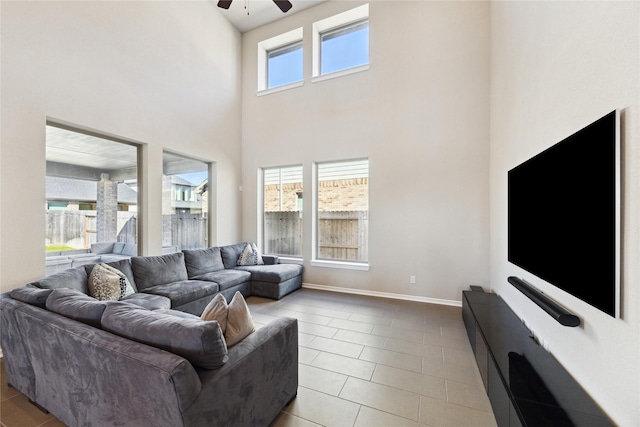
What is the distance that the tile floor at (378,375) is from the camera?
1689 mm

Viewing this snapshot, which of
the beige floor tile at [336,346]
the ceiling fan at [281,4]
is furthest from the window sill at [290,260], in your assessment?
the ceiling fan at [281,4]

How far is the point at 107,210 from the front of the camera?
3.57 meters

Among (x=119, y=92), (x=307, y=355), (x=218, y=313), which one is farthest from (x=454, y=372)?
(x=119, y=92)

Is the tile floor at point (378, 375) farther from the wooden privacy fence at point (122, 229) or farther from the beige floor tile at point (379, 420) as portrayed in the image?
the wooden privacy fence at point (122, 229)

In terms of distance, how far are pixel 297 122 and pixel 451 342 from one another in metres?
4.32

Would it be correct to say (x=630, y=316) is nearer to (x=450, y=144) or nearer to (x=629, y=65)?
(x=629, y=65)

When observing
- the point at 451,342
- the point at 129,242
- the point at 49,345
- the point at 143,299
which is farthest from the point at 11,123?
the point at 451,342

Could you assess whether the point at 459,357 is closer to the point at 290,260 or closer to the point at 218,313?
the point at 218,313

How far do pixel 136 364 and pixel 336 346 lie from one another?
74.7 inches

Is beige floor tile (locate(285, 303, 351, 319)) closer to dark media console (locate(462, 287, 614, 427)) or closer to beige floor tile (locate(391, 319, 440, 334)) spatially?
beige floor tile (locate(391, 319, 440, 334))

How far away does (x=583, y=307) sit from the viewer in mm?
1429

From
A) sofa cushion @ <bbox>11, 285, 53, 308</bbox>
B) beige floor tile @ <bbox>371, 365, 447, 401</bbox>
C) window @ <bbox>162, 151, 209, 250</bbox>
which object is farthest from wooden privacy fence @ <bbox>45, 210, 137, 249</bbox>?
beige floor tile @ <bbox>371, 365, 447, 401</bbox>

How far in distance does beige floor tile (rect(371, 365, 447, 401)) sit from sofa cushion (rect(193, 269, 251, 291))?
8.00 ft

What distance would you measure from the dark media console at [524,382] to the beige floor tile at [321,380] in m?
1.07
